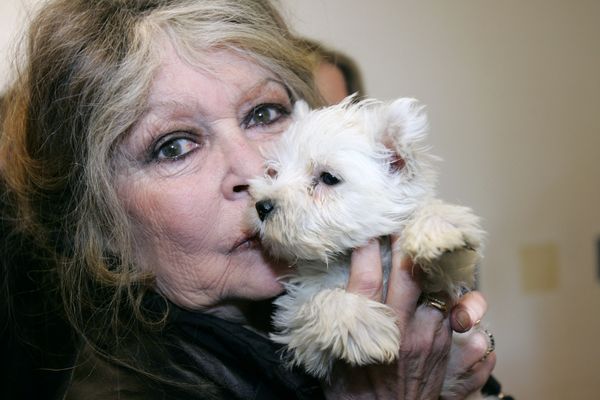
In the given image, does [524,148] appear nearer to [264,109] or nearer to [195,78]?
[264,109]

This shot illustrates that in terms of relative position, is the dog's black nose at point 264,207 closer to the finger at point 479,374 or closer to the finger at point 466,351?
the finger at point 466,351

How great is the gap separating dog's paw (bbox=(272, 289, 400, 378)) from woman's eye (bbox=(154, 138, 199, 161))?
0.47 metres

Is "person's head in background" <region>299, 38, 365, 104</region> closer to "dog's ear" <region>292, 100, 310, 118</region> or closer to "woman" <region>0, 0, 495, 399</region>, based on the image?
"dog's ear" <region>292, 100, 310, 118</region>

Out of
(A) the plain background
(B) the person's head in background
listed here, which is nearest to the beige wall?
(A) the plain background

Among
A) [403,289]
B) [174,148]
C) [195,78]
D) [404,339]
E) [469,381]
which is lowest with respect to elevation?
[469,381]

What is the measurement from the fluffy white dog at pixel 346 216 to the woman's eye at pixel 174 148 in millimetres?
185

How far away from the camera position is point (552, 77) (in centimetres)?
330

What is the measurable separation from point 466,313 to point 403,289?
221 millimetres

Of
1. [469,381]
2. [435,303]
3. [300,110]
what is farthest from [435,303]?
[300,110]

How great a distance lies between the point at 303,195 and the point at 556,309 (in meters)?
2.74

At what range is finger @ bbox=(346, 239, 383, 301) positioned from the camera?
1196mm

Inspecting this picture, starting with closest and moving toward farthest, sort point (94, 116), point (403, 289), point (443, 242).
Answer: point (443, 242)
point (403, 289)
point (94, 116)

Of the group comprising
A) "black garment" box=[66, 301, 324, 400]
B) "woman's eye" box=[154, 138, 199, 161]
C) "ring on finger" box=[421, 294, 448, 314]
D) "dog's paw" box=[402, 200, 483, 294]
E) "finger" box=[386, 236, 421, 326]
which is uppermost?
"woman's eye" box=[154, 138, 199, 161]

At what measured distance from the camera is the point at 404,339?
122 centimetres
